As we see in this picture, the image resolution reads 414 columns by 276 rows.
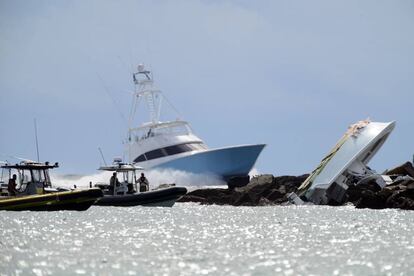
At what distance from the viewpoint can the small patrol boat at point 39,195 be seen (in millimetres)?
29538

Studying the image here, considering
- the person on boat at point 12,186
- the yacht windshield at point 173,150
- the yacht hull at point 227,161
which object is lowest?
the person on boat at point 12,186

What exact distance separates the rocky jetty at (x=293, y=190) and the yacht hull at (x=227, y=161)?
14042mm

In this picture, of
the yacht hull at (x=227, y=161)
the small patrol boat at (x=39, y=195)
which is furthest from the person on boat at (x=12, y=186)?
the yacht hull at (x=227, y=161)

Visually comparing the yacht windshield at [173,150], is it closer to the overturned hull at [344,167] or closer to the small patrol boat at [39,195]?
the overturned hull at [344,167]

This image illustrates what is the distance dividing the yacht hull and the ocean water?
42.5 meters

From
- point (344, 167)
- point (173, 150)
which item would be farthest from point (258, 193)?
point (173, 150)

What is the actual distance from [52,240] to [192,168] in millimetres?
51656

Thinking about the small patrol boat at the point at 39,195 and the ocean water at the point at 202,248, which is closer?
the ocean water at the point at 202,248

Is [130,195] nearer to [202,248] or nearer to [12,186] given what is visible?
[12,186]

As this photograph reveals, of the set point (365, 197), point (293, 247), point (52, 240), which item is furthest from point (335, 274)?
point (365, 197)

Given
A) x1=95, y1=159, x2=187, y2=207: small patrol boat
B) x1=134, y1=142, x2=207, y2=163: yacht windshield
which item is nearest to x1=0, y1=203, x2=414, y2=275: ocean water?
x1=95, y1=159, x2=187, y2=207: small patrol boat

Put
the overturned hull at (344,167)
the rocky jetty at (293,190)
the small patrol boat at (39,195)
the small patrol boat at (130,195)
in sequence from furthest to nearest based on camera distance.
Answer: the overturned hull at (344,167), the rocky jetty at (293,190), the small patrol boat at (130,195), the small patrol boat at (39,195)

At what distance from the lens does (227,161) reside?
6988 cm

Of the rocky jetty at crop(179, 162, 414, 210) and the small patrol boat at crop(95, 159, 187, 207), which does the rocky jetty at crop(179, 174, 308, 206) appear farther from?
the small patrol boat at crop(95, 159, 187, 207)
